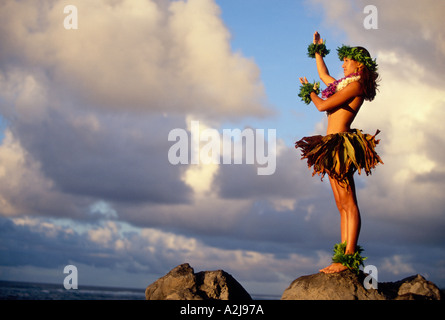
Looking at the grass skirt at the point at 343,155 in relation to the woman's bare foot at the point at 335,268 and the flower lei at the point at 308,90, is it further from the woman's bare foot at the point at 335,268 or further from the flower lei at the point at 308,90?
the woman's bare foot at the point at 335,268

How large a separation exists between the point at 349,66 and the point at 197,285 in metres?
5.27

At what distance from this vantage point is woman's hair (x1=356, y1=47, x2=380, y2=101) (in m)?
8.91

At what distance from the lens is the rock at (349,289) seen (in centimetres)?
800

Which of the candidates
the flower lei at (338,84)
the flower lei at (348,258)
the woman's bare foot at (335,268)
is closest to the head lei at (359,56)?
the flower lei at (338,84)

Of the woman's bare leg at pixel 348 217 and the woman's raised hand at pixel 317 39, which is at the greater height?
the woman's raised hand at pixel 317 39

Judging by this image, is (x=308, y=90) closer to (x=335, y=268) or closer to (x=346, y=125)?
(x=346, y=125)

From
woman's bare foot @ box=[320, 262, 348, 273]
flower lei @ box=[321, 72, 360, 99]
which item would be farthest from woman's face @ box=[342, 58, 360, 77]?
woman's bare foot @ box=[320, 262, 348, 273]

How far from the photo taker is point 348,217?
8.56 m

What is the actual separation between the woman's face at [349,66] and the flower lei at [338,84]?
13cm

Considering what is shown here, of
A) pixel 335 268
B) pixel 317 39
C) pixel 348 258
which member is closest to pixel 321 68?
pixel 317 39
